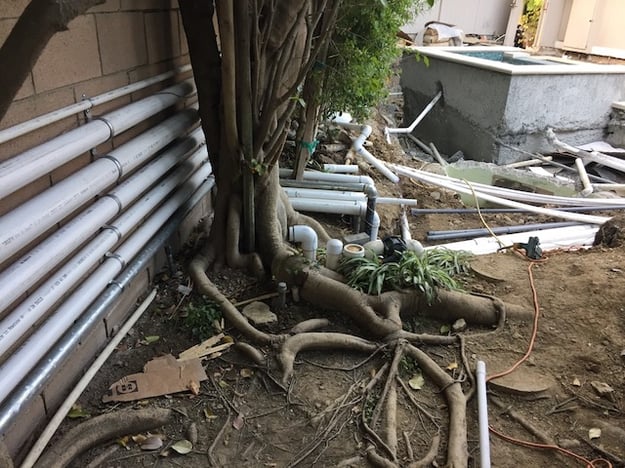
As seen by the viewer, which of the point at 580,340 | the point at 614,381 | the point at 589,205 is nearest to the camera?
the point at 614,381

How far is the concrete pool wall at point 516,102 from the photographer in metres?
8.72

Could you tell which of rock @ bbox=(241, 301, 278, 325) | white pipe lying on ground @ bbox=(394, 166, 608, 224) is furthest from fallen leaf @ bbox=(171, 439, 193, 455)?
white pipe lying on ground @ bbox=(394, 166, 608, 224)

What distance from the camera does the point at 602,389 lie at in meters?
3.00

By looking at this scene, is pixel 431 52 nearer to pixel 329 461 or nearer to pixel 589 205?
pixel 589 205

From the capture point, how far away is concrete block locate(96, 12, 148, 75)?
9.52ft

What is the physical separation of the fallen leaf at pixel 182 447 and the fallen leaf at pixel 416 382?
1.28 metres

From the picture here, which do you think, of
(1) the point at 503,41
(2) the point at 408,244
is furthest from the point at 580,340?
(1) the point at 503,41

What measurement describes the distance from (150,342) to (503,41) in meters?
17.4

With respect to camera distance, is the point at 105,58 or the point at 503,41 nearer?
the point at 105,58

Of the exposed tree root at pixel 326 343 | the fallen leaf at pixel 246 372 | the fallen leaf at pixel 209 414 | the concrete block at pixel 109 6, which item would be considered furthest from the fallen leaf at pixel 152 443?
the concrete block at pixel 109 6

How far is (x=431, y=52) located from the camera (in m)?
10.4

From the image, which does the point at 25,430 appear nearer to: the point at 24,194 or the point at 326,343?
the point at 24,194

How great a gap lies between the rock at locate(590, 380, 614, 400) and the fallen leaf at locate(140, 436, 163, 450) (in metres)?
2.45

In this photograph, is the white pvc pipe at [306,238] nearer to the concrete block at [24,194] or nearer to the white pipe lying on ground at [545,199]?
the concrete block at [24,194]
